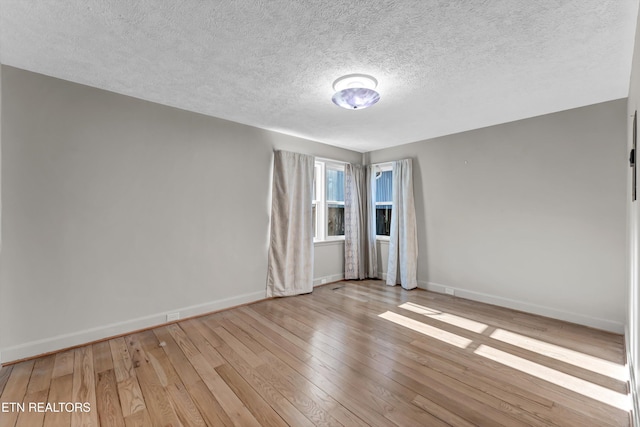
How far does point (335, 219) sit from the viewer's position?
5.15m

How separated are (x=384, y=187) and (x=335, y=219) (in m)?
1.11

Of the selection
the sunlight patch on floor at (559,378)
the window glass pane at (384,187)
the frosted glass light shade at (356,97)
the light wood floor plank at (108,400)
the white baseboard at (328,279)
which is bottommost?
the sunlight patch on floor at (559,378)

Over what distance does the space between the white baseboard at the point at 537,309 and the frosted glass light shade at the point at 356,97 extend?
311 cm

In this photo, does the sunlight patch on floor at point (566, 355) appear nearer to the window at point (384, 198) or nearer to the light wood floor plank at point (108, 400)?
the window at point (384, 198)

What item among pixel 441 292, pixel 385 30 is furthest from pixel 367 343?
pixel 385 30

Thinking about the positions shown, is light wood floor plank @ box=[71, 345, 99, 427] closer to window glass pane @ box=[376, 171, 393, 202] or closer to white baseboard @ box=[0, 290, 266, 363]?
white baseboard @ box=[0, 290, 266, 363]

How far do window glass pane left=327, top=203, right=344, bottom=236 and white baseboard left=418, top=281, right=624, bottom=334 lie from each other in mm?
1801

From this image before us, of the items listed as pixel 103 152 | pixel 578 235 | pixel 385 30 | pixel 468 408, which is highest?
pixel 385 30

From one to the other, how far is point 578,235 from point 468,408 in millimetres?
2585

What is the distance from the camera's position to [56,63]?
2.23 meters

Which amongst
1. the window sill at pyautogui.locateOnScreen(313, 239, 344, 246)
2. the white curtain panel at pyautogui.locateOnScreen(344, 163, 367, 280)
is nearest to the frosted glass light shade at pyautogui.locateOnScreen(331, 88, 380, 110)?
the white curtain panel at pyautogui.locateOnScreen(344, 163, 367, 280)

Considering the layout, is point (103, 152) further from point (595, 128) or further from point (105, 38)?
point (595, 128)

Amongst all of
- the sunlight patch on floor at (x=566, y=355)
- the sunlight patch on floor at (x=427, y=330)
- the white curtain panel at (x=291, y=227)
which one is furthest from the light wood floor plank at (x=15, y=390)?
the sunlight patch on floor at (x=566, y=355)

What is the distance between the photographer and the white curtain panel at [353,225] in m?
5.05
